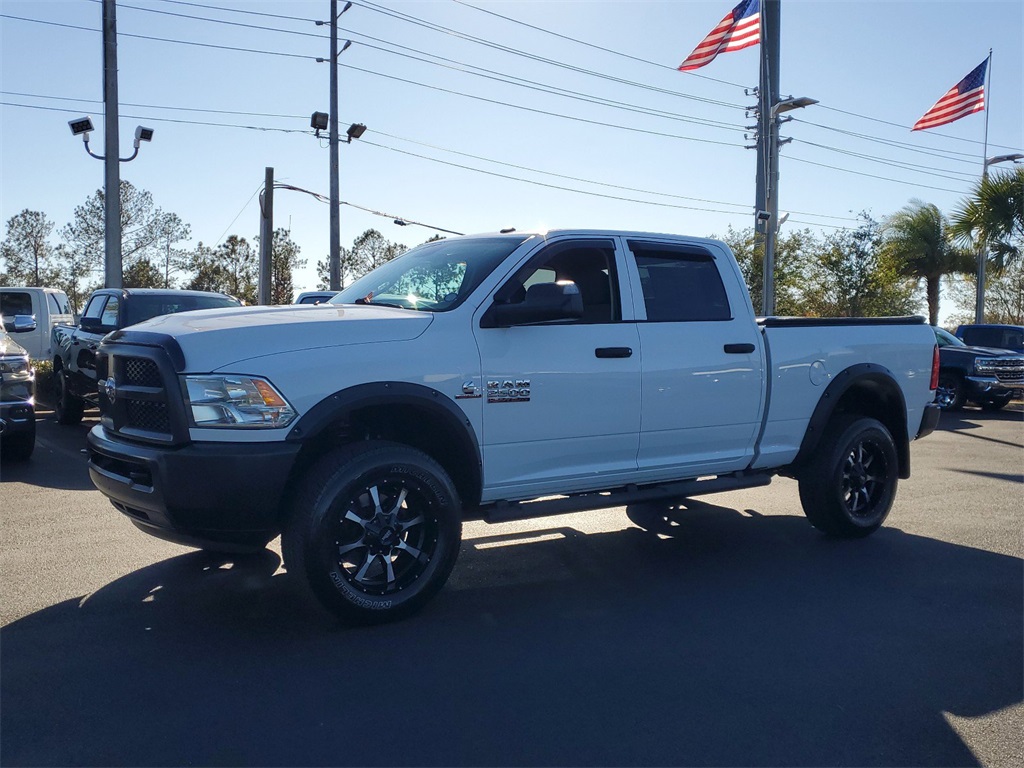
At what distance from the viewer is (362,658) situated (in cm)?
421

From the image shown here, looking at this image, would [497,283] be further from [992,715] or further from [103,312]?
[103,312]

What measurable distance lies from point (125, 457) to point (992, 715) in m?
4.05

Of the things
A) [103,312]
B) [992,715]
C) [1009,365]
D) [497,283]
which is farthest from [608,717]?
[1009,365]

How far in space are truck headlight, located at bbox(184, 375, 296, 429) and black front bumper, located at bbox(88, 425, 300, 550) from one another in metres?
0.11

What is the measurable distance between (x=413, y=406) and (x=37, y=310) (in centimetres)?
1756

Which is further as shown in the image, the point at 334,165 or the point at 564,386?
the point at 334,165

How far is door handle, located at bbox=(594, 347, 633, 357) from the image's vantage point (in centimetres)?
537

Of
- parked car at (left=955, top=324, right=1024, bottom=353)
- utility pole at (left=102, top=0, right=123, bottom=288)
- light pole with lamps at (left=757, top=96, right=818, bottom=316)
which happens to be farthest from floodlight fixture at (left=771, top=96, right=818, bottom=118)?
utility pole at (left=102, top=0, right=123, bottom=288)

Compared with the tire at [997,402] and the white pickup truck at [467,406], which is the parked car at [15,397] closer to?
the white pickup truck at [467,406]

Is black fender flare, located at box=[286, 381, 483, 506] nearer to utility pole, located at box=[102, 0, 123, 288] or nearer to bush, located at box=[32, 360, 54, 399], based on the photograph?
bush, located at box=[32, 360, 54, 399]

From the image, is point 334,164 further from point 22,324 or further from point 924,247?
point 924,247

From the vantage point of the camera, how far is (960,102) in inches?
951

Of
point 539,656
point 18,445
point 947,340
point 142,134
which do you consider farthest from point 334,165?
point 539,656

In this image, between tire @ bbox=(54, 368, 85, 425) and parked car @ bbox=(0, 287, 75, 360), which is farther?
parked car @ bbox=(0, 287, 75, 360)
